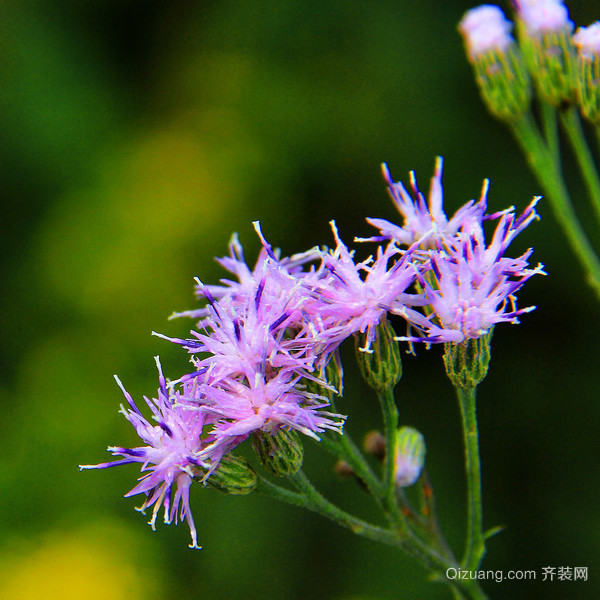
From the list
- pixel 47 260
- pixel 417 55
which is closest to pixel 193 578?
pixel 47 260

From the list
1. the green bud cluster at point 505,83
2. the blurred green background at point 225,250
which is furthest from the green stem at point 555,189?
the blurred green background at point 225,250

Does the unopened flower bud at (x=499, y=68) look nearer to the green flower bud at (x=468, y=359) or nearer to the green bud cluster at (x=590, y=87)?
the green bud cluster at (x=590, y=87)

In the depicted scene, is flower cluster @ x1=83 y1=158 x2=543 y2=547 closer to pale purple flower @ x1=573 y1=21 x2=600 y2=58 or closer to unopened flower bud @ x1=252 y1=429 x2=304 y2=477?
unopened flower bud @ x1=252 y1=429 x2=304 y2=477

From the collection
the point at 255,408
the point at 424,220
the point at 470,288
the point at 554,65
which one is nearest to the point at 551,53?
the point at 554,65

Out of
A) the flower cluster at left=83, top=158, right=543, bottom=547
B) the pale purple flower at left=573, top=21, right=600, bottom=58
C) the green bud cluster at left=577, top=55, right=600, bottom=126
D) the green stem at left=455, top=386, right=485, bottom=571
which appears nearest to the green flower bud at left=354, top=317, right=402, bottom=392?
the flower cluster at left=83, top=158, right=543, bottom=547

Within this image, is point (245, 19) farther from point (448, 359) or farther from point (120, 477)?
point (448, 359)
